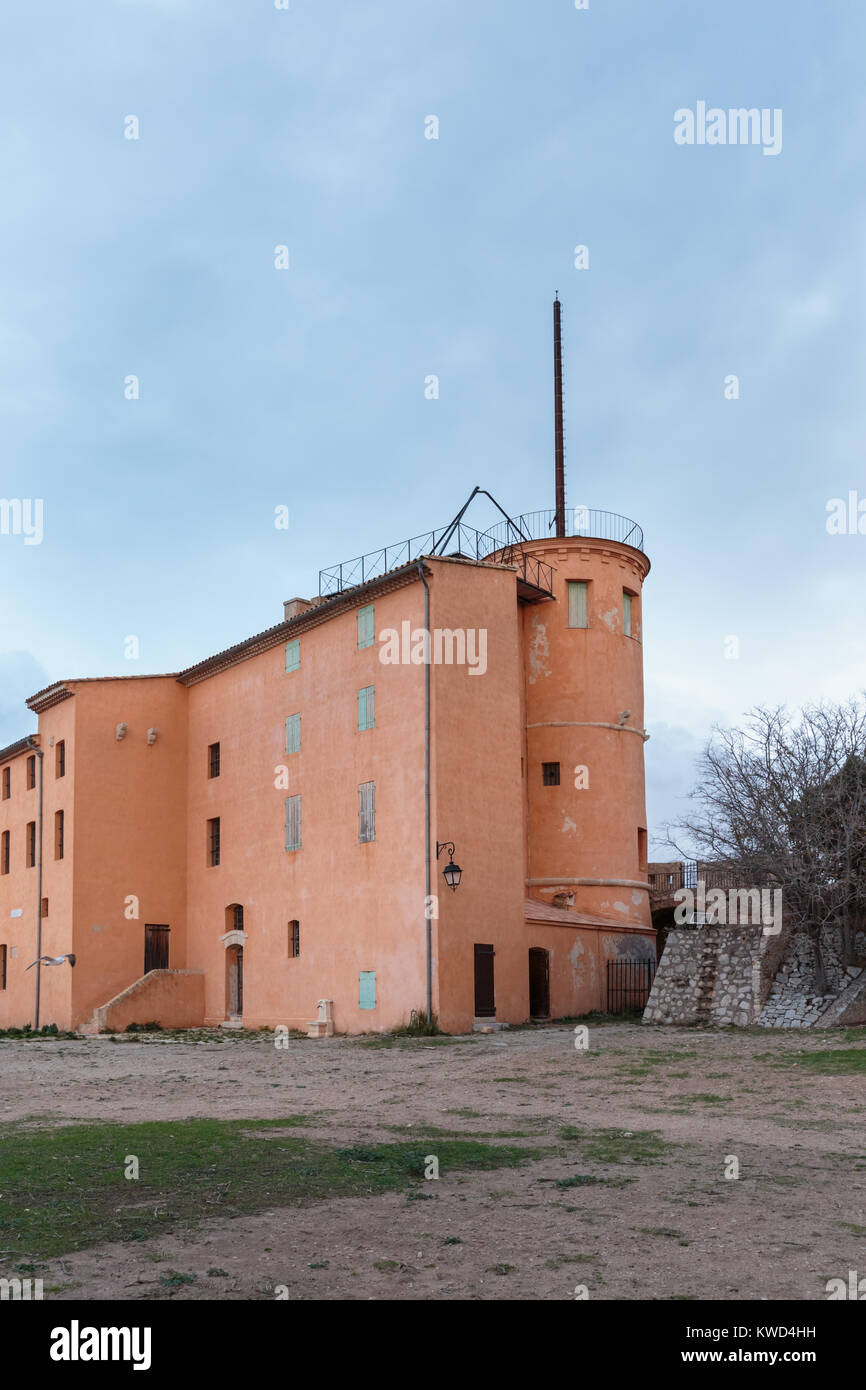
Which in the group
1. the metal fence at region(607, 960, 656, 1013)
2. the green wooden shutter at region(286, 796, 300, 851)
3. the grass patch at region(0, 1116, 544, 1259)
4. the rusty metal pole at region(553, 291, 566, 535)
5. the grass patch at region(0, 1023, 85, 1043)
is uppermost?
the rusty metal pole at region(553, 291, 566, 535)

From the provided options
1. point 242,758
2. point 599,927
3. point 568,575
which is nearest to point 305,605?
point 242,758

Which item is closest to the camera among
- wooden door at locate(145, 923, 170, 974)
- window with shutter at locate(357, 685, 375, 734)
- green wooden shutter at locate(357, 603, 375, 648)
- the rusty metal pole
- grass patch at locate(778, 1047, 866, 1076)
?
grass patch at locate(778, 1047, 866, 1076)

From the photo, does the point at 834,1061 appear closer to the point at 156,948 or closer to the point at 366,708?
the point at 366,708

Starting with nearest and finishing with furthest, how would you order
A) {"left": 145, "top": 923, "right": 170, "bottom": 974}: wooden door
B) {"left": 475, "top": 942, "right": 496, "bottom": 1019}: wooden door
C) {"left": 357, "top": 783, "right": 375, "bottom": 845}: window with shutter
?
{"left": 475, "top": 942, "right": 496, "bottom": 1019}: wooden door, {"left": 357, "top": 783, "right": 375, "bottom": 845}: window with shutter, {"left": 145, "top": 923, "right": 170, "bottom": 974}: wooden door

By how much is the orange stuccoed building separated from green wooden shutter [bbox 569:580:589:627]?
57 mm

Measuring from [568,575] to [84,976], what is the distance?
16.4 metres

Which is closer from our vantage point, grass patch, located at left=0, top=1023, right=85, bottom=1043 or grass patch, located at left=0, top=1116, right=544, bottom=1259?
grass patch, located at left=0, top=1116, right=544, bottom=1259

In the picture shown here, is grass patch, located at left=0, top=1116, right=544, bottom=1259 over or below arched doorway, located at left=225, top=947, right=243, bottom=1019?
over

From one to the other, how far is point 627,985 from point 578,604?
9.79 meters

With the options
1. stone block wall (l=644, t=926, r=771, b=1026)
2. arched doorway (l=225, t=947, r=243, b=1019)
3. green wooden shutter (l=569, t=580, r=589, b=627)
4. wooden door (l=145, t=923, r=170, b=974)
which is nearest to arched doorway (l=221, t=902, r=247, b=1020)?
arched doorway (l=225, t=947, r=243, b=1019)

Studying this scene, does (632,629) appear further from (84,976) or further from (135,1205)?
(135,1205)

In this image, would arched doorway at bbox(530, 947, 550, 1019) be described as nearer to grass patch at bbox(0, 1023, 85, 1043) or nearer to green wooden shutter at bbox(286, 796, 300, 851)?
green wooden shutter at bbox(286, 796, 300, 851)

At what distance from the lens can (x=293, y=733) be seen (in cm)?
2906

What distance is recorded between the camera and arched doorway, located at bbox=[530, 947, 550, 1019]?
27.1 meters
